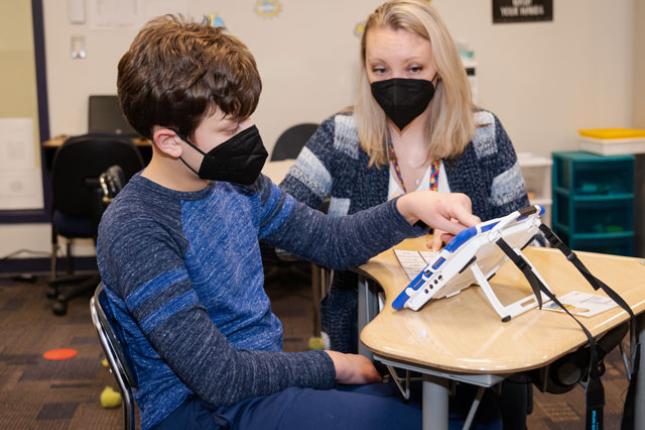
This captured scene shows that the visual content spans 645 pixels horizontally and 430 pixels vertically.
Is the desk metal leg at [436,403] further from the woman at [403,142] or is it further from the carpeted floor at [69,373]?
the carpeted floor at [69,373]

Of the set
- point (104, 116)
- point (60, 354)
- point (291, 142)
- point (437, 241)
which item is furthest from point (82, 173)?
point (437, 241)

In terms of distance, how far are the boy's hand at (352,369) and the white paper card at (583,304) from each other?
1.10 feet

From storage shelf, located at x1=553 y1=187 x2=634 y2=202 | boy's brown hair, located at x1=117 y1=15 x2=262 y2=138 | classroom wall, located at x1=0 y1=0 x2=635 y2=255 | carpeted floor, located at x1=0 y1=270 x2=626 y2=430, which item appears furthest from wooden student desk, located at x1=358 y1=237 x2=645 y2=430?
classroom wall, located at x1=0 y1=0 x2=635 y2=255

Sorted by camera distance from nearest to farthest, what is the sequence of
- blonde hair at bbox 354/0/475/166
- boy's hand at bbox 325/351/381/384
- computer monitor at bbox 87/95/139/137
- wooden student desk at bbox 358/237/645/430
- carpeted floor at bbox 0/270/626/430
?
wooden student desk at bbox 358/237/645/430 → boy's hand at bbox 325/351/381/384 → blonde hair at bbox 354/0/475/166 → carpeted floor at bbox 0/270/626/430 → computer monitor at bbox 87/95/139/137

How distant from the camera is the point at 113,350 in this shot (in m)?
1.33

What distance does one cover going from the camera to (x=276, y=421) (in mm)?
1229

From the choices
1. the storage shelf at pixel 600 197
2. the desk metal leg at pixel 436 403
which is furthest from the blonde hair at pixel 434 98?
the storage shelf at pixel 600 197

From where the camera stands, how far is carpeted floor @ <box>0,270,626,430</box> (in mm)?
2596

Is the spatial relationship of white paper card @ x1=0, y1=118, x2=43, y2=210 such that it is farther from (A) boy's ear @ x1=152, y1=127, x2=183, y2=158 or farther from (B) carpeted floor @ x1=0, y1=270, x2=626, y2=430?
(A) boy's ear @ x1=152, y1=127, x2=183, y2=158

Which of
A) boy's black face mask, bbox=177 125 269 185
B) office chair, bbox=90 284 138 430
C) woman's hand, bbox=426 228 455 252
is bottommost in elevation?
office chair, bbox=90 284 138 430

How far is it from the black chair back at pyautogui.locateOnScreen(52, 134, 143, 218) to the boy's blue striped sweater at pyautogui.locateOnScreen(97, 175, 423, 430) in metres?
2.19

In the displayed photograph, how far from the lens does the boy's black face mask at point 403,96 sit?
1966 millimetres

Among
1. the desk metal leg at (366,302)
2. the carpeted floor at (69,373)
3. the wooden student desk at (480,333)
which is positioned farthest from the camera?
the carpeted floor at (69,373)

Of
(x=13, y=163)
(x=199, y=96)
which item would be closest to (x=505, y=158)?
(x=199, y=96)
